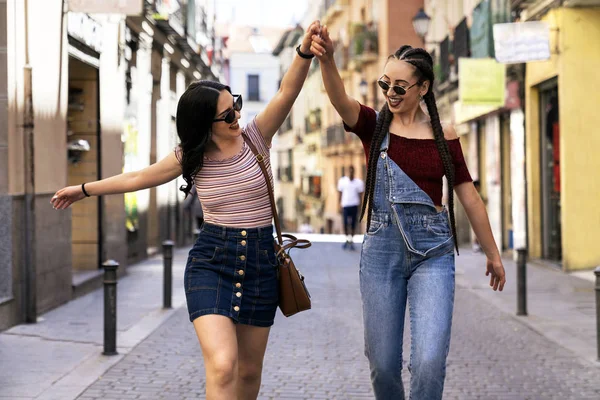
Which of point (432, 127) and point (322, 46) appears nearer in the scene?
point (322, 46)

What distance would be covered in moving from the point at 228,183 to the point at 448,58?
22831 mm

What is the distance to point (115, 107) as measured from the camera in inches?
620

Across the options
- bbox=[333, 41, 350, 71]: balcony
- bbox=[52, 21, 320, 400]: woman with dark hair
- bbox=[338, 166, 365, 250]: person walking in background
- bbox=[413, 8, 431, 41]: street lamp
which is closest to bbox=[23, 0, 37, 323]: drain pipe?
bbox=[52, 21, 320, 400]: woman with dark hair

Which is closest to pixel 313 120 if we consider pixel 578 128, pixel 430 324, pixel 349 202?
pixel 349 202

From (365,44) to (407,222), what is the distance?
39042 mm

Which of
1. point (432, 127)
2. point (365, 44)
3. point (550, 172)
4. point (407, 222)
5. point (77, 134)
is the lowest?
point (407, 222)

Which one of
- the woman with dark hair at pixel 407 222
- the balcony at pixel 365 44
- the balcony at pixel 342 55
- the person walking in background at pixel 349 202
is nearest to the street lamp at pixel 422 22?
the person walking in background at pixel 349 202

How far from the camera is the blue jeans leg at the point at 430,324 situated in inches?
173

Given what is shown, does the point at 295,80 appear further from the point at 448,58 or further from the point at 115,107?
the point at 448,58

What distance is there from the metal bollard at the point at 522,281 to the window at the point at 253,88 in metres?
64.8

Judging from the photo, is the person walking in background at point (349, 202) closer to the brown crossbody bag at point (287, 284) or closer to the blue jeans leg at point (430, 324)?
the brown crossbody bag at point (287, 284)

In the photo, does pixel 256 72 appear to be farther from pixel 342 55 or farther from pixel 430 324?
pixel 430 324

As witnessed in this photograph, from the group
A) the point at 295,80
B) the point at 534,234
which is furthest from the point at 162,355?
the point at 534,234

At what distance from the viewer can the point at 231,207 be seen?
4.71 meters
